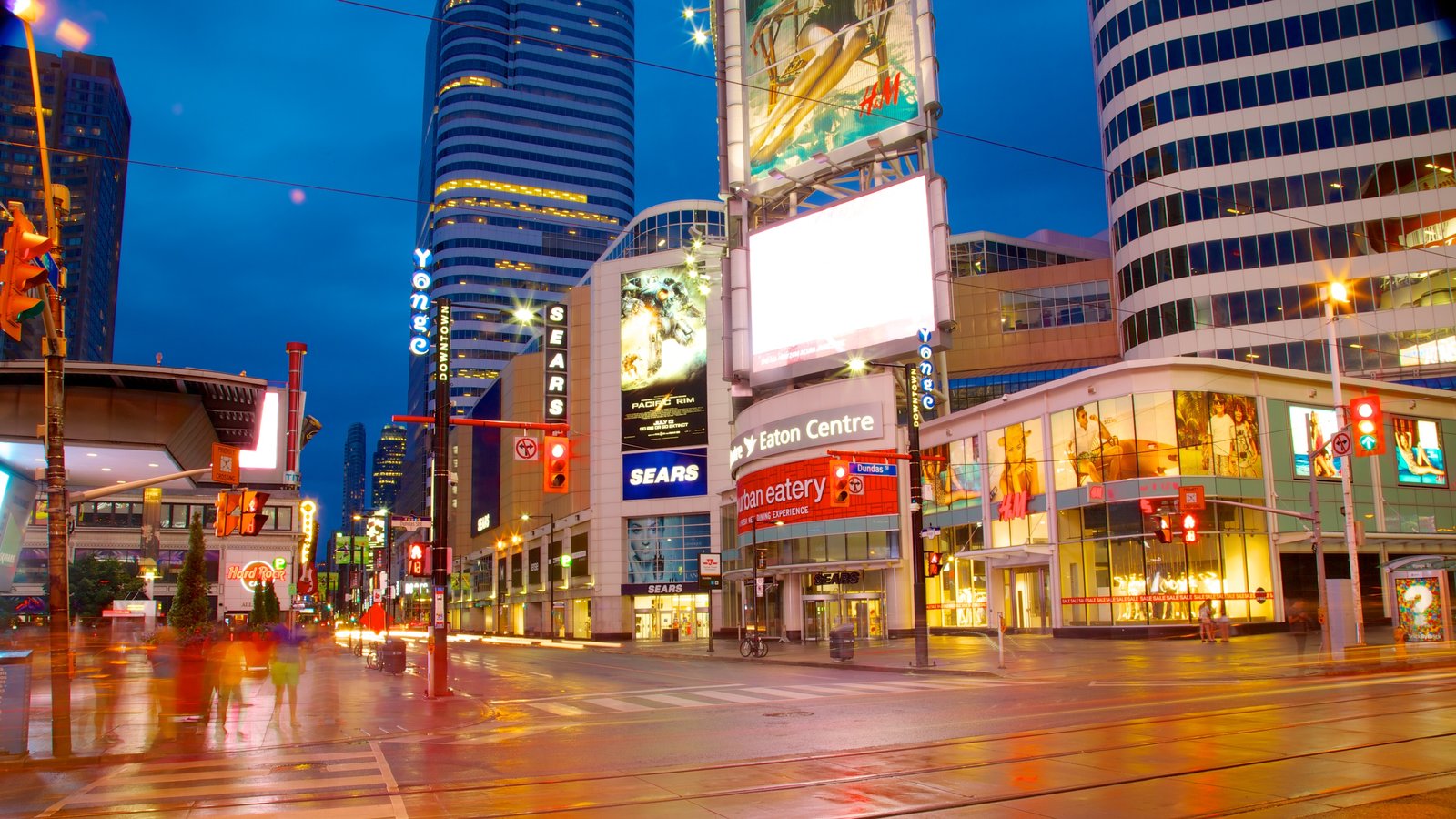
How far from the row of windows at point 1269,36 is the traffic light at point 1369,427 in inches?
1815

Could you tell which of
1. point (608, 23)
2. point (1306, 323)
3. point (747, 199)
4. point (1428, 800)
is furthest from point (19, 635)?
point (608, 23)

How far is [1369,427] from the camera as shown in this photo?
26.2 metres

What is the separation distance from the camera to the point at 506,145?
179 meters

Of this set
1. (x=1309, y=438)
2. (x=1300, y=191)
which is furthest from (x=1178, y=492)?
(x=1300, y=191)

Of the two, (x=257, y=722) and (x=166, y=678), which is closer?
(x=257, y=722)

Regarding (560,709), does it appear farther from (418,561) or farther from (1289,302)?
(1289,302)

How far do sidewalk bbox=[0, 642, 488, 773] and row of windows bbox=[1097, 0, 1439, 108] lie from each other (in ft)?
195

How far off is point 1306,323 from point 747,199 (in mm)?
34529

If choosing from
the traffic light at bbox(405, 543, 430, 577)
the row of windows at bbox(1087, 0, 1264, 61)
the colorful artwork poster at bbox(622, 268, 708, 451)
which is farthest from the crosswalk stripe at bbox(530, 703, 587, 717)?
the row of windows at bbox(1087, 0, 1264, 61)

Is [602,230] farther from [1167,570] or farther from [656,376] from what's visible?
[1167,570]

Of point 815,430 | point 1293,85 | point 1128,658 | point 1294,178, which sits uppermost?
point 1293,85

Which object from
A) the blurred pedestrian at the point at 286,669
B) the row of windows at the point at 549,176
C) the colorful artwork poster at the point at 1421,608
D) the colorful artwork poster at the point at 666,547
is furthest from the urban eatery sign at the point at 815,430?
the row of windows at the point at 549,176

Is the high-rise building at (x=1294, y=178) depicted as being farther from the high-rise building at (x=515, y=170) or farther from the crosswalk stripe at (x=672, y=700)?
the high-rise building at (x=515, y=170)

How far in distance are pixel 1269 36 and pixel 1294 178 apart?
897 cm
